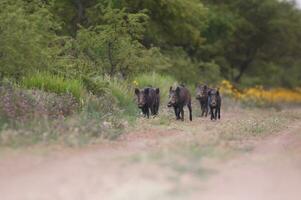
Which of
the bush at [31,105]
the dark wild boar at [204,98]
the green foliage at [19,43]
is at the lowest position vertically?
the dark wild boar at [204,98]

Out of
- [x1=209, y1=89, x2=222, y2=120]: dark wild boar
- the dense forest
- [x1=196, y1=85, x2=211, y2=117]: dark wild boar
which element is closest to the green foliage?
the dense forest

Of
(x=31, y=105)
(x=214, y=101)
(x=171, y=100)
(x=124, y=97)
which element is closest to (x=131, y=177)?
(x=31, y=105)

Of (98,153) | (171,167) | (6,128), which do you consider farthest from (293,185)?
(6,128)

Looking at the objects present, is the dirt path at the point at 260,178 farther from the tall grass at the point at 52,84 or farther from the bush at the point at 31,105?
the tall grass at the point at 52,84

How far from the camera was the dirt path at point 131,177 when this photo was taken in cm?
1021

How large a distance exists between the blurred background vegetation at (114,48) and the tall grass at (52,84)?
3cm

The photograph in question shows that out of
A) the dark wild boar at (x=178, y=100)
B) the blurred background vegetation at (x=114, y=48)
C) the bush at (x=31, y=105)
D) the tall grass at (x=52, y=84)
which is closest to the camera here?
the bush at (x=31, y=105)

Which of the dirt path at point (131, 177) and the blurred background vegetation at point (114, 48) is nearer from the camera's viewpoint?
the dirt path at point (131, 177)

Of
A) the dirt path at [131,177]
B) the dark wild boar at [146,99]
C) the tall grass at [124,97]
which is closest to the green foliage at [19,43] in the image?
the tall grass at [124,97]

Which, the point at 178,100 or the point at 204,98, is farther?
the point at 204,98

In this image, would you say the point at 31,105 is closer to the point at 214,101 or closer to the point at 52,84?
the point at 52,84

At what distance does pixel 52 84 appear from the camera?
20891 mm

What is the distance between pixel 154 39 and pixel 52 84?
1763 centimetres

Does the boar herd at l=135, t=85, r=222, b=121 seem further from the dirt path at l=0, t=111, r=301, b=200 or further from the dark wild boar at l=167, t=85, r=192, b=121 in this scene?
the dirt path at l=0, t=111, r=301, b=200
